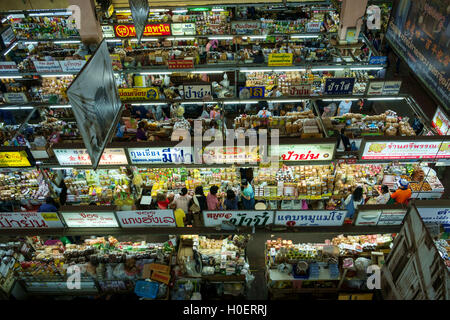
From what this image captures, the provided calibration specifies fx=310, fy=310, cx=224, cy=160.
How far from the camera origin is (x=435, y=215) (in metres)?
6.23

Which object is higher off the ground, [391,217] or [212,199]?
[391,217]

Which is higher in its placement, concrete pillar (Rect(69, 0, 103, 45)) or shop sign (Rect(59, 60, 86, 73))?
concrete pillar (Rect(69, 0, 103, 45))

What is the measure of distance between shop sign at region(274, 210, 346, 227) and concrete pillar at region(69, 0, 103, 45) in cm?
1119

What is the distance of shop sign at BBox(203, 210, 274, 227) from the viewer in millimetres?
6562

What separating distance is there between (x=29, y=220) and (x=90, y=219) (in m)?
1.40

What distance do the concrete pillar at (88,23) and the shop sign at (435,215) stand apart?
1311cm

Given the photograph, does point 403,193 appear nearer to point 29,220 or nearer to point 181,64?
point 181,64

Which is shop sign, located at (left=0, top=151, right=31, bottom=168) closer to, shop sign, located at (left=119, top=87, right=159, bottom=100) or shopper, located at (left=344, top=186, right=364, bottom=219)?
shop sign, located at (left=119, top=87, right=159, bottom=100)

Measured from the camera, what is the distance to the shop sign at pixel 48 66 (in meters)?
11.6

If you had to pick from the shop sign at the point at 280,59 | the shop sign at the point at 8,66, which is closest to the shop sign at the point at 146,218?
the shop sign at the point at 280,59

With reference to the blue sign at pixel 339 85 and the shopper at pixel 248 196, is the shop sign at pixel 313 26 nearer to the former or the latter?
the blue sign at pixel 339 85

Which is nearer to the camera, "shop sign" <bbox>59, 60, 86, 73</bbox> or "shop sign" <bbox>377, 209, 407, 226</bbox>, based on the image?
"shop sign" <bbox>377, 209, 407, 226</bbox>

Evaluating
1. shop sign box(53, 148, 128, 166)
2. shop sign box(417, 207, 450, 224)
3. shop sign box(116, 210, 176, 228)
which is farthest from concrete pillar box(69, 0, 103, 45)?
shop sign box(417, 207, 450, 224)

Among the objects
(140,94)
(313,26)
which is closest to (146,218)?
(140,94)
